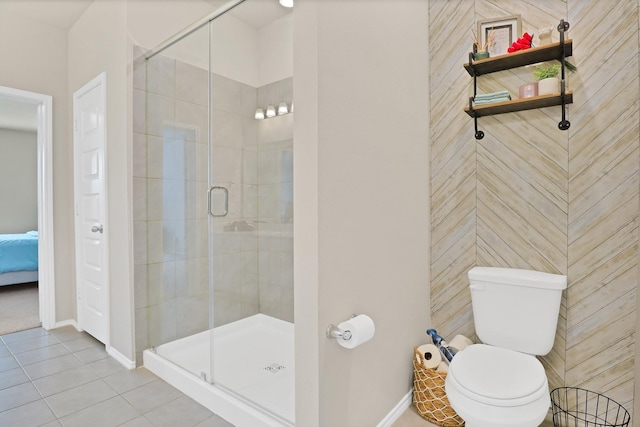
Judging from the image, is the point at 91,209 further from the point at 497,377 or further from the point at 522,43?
the point at 522,43

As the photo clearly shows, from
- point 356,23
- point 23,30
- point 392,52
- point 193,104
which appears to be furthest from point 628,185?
point 23,30

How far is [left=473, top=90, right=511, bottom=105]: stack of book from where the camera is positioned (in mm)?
1875

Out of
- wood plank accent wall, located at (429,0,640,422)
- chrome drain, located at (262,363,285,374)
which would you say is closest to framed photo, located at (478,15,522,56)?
wood plank accent wall, located at (429,0,640,422)

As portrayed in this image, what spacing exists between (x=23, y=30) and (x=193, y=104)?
1.92 meters

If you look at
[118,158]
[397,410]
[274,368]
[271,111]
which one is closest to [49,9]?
[118,158]

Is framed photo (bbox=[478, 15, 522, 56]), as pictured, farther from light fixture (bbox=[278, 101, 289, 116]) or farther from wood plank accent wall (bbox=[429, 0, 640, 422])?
light fixture (bbox=[278, 101, 289, 116])

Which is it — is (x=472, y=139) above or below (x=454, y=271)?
above

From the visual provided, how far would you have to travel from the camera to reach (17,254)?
4527mm

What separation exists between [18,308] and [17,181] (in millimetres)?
3690

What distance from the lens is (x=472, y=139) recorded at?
6.78ft

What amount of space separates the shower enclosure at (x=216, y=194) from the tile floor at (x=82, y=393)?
0.78 feet

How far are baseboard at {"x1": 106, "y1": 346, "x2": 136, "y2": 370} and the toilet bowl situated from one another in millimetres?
2111

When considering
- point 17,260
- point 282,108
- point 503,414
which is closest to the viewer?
point 503,414

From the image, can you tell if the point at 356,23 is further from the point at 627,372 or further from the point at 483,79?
the point at 627,372
